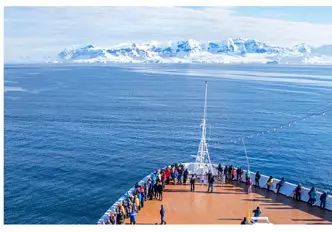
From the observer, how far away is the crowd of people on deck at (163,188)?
1800 cm

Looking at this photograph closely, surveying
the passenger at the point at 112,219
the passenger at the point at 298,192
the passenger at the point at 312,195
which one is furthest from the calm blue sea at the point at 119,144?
the passenger at the point at 312,195

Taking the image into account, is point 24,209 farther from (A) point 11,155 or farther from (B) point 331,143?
(B) point 331,143

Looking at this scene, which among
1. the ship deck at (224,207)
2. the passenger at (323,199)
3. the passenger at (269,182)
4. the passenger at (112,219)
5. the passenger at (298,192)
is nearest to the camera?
the passenger at (112,219)

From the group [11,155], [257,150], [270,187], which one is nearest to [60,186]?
[11,155]

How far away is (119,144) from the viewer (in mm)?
49094

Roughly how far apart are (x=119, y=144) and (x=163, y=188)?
2774cm

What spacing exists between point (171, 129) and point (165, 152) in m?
12.3

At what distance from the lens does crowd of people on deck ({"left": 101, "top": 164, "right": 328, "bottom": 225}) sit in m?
18.0

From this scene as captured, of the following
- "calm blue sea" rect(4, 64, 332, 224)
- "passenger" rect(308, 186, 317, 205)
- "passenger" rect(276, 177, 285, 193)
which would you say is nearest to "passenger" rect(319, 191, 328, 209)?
"passenger" rect(308, 186, 317, 205)

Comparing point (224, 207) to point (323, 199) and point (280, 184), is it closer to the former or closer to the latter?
point (280, 184)

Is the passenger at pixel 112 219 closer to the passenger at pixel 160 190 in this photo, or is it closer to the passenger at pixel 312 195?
the passenger at pixel 160 190

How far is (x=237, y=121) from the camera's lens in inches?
2542

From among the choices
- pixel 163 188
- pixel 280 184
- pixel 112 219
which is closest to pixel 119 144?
pixel 163 188

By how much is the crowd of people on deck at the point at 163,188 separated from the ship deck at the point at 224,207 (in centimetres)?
36
